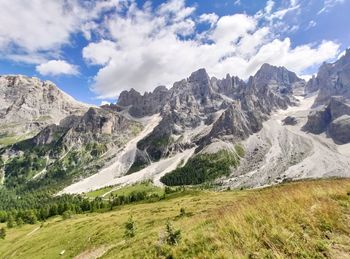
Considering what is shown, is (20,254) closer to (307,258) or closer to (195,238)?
(195,238)

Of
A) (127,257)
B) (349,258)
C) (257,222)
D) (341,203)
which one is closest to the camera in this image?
(349,258)

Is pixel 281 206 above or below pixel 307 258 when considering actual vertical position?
above

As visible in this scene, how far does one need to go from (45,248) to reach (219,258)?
53551 millimetres

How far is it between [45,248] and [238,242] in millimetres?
53516

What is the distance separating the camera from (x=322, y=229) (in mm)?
12148

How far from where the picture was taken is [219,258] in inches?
450

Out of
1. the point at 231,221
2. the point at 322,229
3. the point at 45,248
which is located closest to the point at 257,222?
the point at 231,221

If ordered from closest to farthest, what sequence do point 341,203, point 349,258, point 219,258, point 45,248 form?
point 349,258 → point 219,258 → point 341,203 → point 45,248

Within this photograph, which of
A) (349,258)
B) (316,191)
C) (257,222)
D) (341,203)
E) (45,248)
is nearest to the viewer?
(349,258)

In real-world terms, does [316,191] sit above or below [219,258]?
above

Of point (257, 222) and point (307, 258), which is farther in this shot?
point (257, 222)

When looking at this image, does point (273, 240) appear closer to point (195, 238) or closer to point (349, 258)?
point (349, 258)

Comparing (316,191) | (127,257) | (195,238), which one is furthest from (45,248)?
(316,191)

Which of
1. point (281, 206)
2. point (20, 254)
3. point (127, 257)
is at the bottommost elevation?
point (20, 254)
